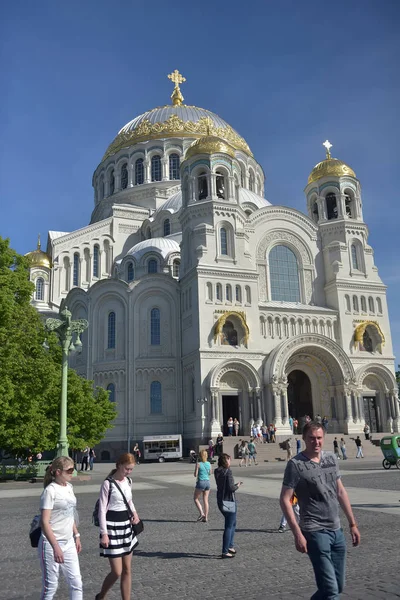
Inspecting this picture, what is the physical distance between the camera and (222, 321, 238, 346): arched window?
126 feet

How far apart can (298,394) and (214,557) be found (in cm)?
3555

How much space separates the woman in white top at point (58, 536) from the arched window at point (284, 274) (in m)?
37.0

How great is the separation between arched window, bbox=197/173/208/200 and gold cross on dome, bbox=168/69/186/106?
25.4 metres

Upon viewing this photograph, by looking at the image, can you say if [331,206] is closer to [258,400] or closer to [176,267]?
[176,267]

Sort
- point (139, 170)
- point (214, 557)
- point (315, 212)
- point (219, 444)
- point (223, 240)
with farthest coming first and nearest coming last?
point (139, 170)
point (315, 212)
point (223, 240)
point (219, 444)
point (214, 557)

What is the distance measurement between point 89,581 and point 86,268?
144ft

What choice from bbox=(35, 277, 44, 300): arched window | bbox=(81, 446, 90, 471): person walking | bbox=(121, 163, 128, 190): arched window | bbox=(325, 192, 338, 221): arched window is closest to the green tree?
bbox=(81, 446, 90, 471): person walking

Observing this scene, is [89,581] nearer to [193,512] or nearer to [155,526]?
[155,526]

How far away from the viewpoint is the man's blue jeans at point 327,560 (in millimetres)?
4594

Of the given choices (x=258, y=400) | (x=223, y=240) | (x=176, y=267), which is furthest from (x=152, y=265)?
(x=258, y=400)

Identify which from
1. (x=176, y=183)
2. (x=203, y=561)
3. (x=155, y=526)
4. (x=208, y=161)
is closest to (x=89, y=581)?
(x=203, y=561)

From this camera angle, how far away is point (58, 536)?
5.41m

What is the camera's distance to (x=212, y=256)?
39594 mm

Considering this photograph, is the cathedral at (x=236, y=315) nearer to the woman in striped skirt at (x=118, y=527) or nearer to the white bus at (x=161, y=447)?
the white bus at (x=161, y=447)
